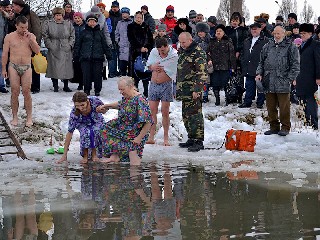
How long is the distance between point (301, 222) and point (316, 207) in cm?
63

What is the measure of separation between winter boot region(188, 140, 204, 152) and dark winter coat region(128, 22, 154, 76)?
430 cm

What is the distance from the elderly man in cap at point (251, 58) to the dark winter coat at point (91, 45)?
303 centimetres

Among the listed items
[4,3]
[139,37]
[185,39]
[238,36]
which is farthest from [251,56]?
[4,3]

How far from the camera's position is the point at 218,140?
35.7 ft

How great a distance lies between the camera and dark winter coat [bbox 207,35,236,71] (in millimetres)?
12906

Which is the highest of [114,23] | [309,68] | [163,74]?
[114,23]

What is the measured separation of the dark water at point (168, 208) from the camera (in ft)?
15.7

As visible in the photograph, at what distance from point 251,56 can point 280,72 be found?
272 centimetres

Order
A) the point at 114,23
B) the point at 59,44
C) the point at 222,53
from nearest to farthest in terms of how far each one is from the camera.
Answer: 1. the point at 222,53
2. the point at 59,44
3. the point at 114,23

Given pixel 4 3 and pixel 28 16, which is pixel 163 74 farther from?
pixel 4 3

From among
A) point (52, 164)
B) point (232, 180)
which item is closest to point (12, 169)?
point (52, 164)

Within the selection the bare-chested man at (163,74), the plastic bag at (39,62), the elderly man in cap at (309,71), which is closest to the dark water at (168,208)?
the bare-chested man at (163,74)

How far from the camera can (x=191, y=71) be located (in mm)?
9742

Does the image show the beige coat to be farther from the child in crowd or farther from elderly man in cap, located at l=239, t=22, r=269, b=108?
the child in crowd
